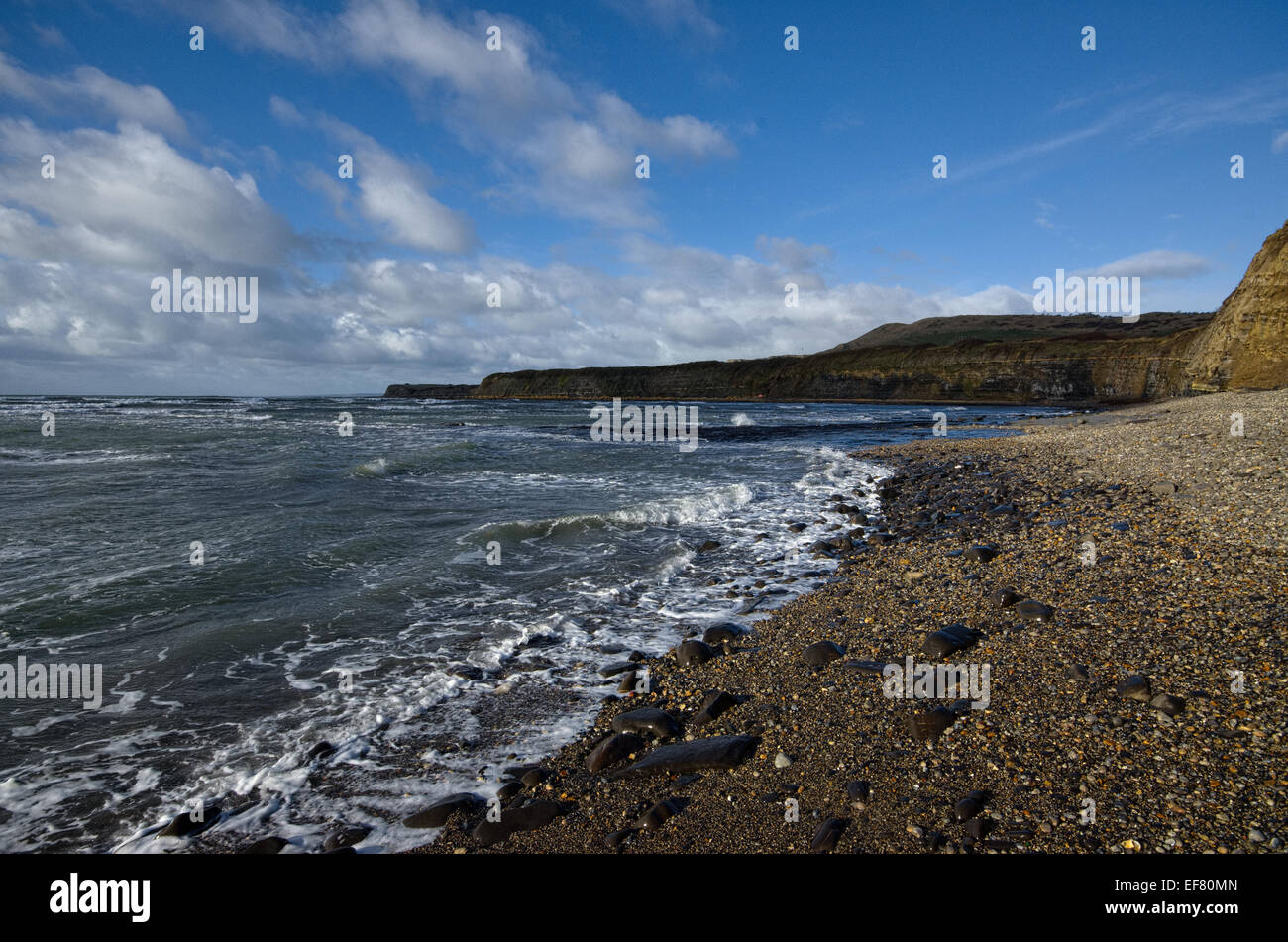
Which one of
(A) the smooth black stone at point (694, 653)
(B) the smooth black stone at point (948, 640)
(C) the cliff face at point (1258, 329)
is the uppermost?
(C) the cliff face at point (1258, 329)

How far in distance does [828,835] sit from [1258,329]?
1812 inches

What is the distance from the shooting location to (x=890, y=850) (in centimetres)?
318

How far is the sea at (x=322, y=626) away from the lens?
4.25m

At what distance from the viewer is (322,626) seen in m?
7.29

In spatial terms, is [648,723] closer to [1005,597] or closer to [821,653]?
[821,653]

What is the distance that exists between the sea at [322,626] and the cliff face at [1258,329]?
32.7m

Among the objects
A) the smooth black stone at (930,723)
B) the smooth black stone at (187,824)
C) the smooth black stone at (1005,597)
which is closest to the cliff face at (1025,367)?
the smooth black stone at (1005,597)

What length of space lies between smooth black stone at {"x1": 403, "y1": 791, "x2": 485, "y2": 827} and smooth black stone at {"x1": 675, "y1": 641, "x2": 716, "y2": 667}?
2.70 m

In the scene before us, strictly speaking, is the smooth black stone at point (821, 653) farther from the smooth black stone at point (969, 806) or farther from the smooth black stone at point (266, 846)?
the smooth black stone at point (266, 846)

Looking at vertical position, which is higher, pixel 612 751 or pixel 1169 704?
pixel 1169 704

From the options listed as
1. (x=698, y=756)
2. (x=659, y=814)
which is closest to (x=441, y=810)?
(x=659, y=814)

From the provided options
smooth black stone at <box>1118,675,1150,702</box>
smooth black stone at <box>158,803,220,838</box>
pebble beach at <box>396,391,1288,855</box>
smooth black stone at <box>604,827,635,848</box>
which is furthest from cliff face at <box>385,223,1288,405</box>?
smooth black stone at <box>158,803,220,838</box>

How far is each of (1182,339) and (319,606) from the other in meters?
72.7
